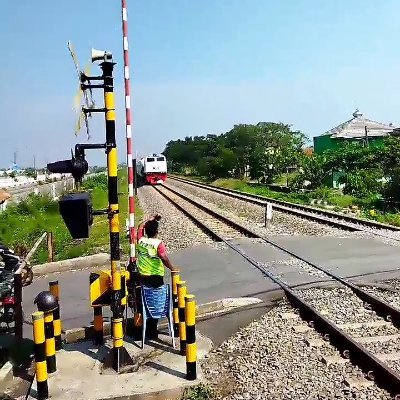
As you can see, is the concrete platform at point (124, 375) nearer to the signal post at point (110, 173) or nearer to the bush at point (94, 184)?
the signal post at point (110, 173)

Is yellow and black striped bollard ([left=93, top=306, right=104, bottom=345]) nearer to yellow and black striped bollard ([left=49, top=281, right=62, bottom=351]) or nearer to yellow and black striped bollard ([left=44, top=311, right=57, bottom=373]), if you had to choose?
yellow and black striped bollard ([left=49, top=281, right=62, bottom=351])

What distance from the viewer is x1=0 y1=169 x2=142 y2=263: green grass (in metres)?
15.1

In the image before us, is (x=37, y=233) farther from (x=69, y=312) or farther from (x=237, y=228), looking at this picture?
(x=69, y=312)

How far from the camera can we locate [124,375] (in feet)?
18.4

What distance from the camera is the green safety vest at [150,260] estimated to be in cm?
634

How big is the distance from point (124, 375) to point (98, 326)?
1.17 m

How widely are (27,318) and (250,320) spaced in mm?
3581

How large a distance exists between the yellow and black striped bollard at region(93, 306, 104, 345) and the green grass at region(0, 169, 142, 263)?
7251 mm

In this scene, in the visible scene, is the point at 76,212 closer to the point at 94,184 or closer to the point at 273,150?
the point at 273,150

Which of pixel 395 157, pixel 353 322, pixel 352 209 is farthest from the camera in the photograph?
pixel 395 157

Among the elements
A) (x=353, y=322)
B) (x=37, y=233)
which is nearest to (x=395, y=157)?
(x=37, y=233)

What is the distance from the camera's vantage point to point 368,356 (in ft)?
18.6

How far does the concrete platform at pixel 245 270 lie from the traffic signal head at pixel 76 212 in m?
2.83

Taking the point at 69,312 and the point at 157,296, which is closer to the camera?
the point at 157,296
